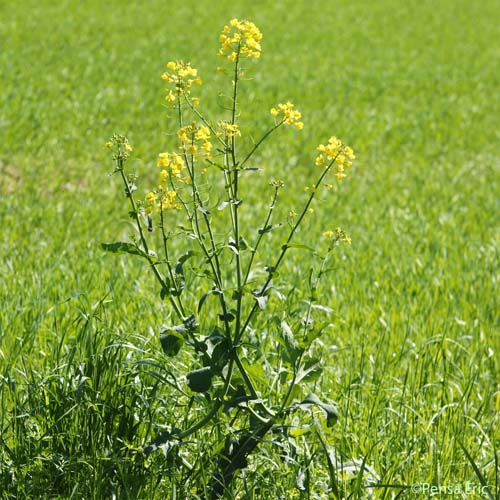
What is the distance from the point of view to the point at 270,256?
5.04m

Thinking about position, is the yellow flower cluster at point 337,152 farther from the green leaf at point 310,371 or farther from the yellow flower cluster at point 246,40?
the green leaf at point 310,371

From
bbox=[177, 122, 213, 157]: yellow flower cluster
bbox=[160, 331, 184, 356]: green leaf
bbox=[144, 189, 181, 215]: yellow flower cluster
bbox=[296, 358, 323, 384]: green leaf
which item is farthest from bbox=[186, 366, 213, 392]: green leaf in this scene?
bbox=[177, 122, 213, 157]: yellow flower cluster

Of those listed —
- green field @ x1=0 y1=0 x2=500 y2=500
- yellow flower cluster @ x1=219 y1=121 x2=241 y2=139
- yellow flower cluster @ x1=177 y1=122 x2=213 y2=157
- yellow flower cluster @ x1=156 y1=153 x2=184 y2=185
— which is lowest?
green field @ x1=0 y1=0 x2=500 y2=500

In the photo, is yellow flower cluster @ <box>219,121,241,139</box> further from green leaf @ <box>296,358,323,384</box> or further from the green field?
green leaf @ <box>296,358,323,384</box>

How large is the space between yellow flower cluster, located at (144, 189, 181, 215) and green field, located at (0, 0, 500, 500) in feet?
0.40

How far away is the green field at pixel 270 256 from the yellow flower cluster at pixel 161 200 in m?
0.12

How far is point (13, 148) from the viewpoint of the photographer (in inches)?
293

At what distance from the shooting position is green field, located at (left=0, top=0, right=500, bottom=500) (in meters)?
2.62

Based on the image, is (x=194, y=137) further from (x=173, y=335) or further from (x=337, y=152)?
(x=173, y=335)

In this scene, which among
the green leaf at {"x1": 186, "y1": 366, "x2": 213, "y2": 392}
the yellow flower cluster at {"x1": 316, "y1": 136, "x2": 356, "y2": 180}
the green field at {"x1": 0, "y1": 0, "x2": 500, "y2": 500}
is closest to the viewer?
the green leaf at {"x1": 186, "y1": 366, "x2": 213, "y2": 392}

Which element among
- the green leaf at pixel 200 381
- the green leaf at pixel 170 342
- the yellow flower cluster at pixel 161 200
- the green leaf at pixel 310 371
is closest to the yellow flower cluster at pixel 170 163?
the yellow flower cluster at pixel 161 200

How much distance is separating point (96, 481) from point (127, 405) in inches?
10.2

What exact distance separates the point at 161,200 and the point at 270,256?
2673 millimetres

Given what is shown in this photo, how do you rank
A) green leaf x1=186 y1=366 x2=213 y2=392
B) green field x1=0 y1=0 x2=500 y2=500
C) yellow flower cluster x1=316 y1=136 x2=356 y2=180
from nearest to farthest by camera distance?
1. green leaf x1=186 y1=366 x2=213 y2=392
2. yellow flower cluster x1=316 y1=136 x2=356 y2=180
3. green field x1=0 y1=0 x2=500 y2=500
